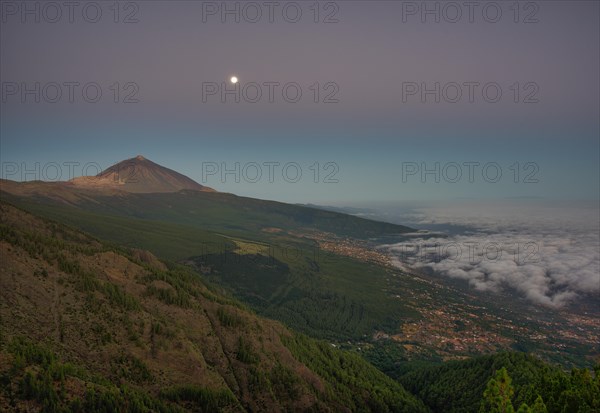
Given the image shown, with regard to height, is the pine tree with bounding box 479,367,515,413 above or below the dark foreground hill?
above

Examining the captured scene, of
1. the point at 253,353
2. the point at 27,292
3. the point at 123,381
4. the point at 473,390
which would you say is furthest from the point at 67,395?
the point at 473,390

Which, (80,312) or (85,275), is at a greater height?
(85,275)

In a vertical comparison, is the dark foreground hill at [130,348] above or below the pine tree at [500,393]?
below

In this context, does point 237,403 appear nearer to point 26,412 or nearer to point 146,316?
point 146,316

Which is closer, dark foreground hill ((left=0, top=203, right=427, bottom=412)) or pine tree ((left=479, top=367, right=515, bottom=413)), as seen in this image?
pine tree ((left=479, top=367, right=515, bottom=413))

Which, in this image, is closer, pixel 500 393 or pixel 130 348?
pixel 500 393

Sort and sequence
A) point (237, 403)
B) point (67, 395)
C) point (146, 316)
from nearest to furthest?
1. point (67, 395)
2. point (237, 403)
3. point (146, 316)

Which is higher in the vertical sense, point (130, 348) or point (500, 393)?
point (500, 393)

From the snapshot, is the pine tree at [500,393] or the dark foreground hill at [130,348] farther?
the dark foreground hill at [130,348]
